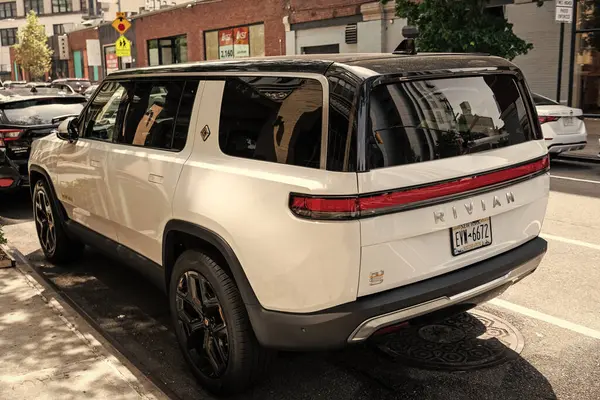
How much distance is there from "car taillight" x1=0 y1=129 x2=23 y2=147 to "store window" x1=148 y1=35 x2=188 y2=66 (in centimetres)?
2633

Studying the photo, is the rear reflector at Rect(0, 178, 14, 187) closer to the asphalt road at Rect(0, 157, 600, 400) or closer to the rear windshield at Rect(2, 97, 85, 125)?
the rear windshield at Rect(2, 97, 85, 125)

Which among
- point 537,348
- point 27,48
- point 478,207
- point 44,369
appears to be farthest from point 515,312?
point 27,48

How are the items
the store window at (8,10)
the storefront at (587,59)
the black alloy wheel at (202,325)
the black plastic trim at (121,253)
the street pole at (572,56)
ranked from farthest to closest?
the store window at (8,10) → the storefront at (587,59) → the street pole at (572,56) → the black plastic trim at (121,253) → the black alloy wheel at (202,325)

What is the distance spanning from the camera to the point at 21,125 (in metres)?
8.84

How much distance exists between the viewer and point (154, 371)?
4.08m

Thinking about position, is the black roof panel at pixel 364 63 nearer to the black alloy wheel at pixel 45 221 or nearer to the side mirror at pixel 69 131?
the side mirror at pixel 69 131

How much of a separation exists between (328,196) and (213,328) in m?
1.18

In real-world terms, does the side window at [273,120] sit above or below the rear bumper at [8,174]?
above

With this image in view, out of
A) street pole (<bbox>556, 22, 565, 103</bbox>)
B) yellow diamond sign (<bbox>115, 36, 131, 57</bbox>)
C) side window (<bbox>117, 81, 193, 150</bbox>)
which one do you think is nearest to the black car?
side window (<bbox>117, 81, 193, 150</bbox>)

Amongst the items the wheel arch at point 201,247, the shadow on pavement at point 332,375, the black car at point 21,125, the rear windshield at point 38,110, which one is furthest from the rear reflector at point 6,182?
the wheel arch at point 201,247

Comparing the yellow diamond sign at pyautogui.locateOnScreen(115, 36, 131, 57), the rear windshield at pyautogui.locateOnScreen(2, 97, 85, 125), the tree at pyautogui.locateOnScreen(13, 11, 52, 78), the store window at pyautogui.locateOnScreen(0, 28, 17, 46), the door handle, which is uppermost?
the store window at pyautogui.locateOnScreen(0, 28, 17, 46)

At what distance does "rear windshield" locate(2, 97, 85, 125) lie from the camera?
29.4ft

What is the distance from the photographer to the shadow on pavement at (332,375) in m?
3.72

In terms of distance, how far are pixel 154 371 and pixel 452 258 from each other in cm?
201
